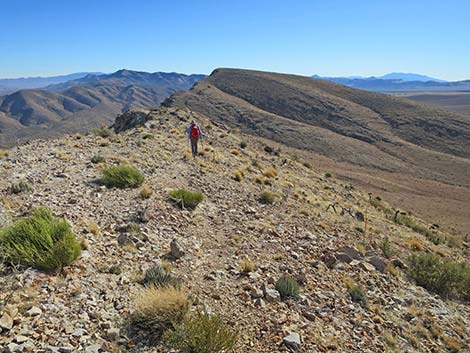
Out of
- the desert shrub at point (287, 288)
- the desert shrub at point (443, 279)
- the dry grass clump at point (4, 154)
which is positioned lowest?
the desert shrub at point (443, 279)

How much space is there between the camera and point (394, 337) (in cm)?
802

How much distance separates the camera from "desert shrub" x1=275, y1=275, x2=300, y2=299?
8164 mm

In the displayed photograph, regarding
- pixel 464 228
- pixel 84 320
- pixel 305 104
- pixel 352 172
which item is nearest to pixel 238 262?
pixel 84 320

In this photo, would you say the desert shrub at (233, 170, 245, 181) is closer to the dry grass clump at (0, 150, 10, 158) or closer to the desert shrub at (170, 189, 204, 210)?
the desert shrub at (170, 189, 204, 210)

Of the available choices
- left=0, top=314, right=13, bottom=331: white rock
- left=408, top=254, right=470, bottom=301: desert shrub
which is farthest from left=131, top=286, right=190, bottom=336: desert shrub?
left=408, top=254, right=470, bottom=301: desert shrub

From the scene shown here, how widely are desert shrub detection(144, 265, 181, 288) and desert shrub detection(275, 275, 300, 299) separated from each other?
2.21 m

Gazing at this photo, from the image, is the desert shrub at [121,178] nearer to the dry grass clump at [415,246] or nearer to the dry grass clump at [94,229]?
the dry grass clump at [94,229]

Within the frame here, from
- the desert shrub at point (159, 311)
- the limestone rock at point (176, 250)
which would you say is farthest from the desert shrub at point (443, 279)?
the desert shrub at point (159, 311)

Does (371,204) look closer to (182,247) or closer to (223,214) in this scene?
(223,214)

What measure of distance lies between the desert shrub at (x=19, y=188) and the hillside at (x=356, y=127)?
31.9 m

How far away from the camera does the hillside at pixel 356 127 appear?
5184cm

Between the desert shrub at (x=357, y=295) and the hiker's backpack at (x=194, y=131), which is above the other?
the hiker's backpack at (x=194, y=131)

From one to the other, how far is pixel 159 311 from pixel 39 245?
2.73 m

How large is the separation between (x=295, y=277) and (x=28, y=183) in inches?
310
